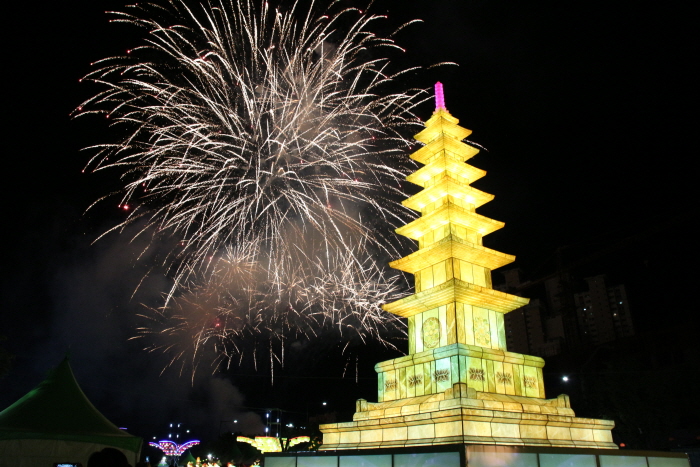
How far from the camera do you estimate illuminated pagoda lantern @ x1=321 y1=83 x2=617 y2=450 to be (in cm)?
1107

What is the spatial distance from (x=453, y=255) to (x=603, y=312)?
71.9 meters

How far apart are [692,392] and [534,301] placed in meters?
59.5

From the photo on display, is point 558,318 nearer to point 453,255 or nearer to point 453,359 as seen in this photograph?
point 453,255

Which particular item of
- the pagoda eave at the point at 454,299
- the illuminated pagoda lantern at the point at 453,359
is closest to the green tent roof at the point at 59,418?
the illuminated pagoda lantern at the point at 453,359

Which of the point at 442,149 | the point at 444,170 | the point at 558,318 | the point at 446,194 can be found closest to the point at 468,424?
the point at 446,194

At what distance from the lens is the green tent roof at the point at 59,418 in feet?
49.5

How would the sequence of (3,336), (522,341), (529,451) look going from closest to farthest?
(529,451) < (3,336) < (522,341)

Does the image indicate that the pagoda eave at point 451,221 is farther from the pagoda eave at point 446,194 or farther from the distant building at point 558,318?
the distant building at point 558,318

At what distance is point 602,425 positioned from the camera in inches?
488

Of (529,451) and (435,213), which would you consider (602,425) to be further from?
(435,213)

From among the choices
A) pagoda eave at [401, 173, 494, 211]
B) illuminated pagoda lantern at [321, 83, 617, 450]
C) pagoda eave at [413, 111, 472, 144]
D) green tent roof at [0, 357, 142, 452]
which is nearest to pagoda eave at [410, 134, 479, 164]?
illuminated pagoda lantern at [321, 83, 617, 450]

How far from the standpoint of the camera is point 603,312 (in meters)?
75.6

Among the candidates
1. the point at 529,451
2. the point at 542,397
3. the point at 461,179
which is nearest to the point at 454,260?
the point at 461,179

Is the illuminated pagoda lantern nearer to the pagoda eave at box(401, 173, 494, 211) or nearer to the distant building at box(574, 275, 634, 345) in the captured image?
the pagoda eave at box(401, 173, 494, 211)
